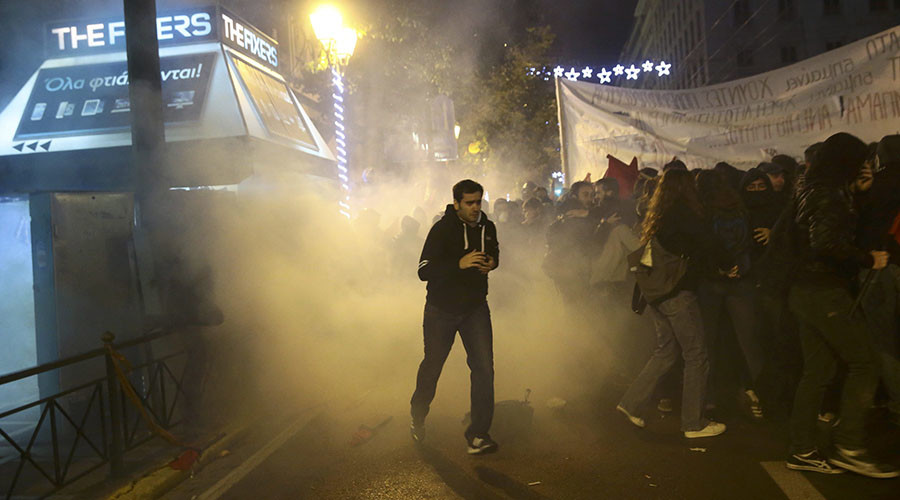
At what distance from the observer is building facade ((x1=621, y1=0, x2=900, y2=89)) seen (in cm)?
4547

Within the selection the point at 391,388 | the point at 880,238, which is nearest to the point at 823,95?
the point at 880,238

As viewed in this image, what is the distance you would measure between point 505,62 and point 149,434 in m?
16.5

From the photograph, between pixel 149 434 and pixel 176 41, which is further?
pixel 176 41

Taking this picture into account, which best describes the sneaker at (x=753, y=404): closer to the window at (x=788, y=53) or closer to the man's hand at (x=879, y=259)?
the man's hand at (x=879, y=259)

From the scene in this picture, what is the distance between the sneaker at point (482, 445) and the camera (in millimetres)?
4531

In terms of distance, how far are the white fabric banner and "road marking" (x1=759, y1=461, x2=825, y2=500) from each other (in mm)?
3783

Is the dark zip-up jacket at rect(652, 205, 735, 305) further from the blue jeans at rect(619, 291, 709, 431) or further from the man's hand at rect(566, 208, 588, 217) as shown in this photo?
the man's hand at rect(566, 208, 588, 217)

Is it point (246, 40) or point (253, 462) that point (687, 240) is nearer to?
point (253, 462)

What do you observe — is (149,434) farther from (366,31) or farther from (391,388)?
(366,31)

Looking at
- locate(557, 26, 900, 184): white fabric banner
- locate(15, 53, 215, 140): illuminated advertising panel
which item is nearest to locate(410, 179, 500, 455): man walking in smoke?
locate(557, 26, 900, 184): white fabric banner

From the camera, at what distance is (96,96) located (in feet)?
28.7

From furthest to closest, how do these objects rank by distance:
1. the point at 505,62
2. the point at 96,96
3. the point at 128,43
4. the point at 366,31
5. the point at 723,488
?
the point at 505,62 → the point at 366,31 → the point at 96,96 → the point at 128,43 → the point at 723,488

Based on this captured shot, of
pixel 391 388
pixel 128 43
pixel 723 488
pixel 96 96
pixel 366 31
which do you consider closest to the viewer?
pixel 723 488

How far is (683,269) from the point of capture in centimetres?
453
